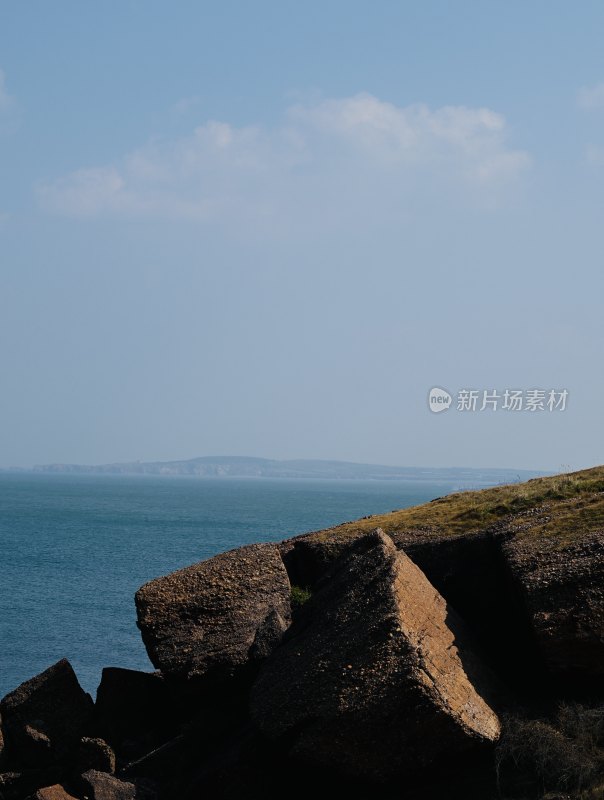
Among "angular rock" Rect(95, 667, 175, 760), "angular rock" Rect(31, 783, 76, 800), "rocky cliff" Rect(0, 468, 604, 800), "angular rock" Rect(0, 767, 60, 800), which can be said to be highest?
"rocky cliff" Rect(0, 468, 604, 800)

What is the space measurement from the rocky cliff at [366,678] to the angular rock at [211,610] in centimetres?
4

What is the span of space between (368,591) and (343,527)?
25.5 feet

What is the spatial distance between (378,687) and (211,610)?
249 inches

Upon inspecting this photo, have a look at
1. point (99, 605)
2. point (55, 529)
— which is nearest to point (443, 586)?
point (99, 605)

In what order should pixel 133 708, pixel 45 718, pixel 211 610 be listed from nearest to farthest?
pixel 211 610
pixel 45 718
pixel 133 708

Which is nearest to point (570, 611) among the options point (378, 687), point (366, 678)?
point (378, 687)

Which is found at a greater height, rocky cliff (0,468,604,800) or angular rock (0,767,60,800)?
rocky cliff (0,468,604,800)

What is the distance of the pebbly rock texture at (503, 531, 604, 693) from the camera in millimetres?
14797

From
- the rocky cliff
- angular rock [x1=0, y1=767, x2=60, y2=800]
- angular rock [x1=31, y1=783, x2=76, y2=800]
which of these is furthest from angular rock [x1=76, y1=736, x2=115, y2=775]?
angular rock [x1=31, y1=783, x2=76, y2=800]

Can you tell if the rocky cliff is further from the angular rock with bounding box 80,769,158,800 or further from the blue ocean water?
the blue ocean water

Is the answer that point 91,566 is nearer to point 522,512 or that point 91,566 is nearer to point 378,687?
point 522,512

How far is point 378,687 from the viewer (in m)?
14.2

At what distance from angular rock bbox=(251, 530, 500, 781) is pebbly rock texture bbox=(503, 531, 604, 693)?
147cm

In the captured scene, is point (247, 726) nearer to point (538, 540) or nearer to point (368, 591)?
point (368, 591)
